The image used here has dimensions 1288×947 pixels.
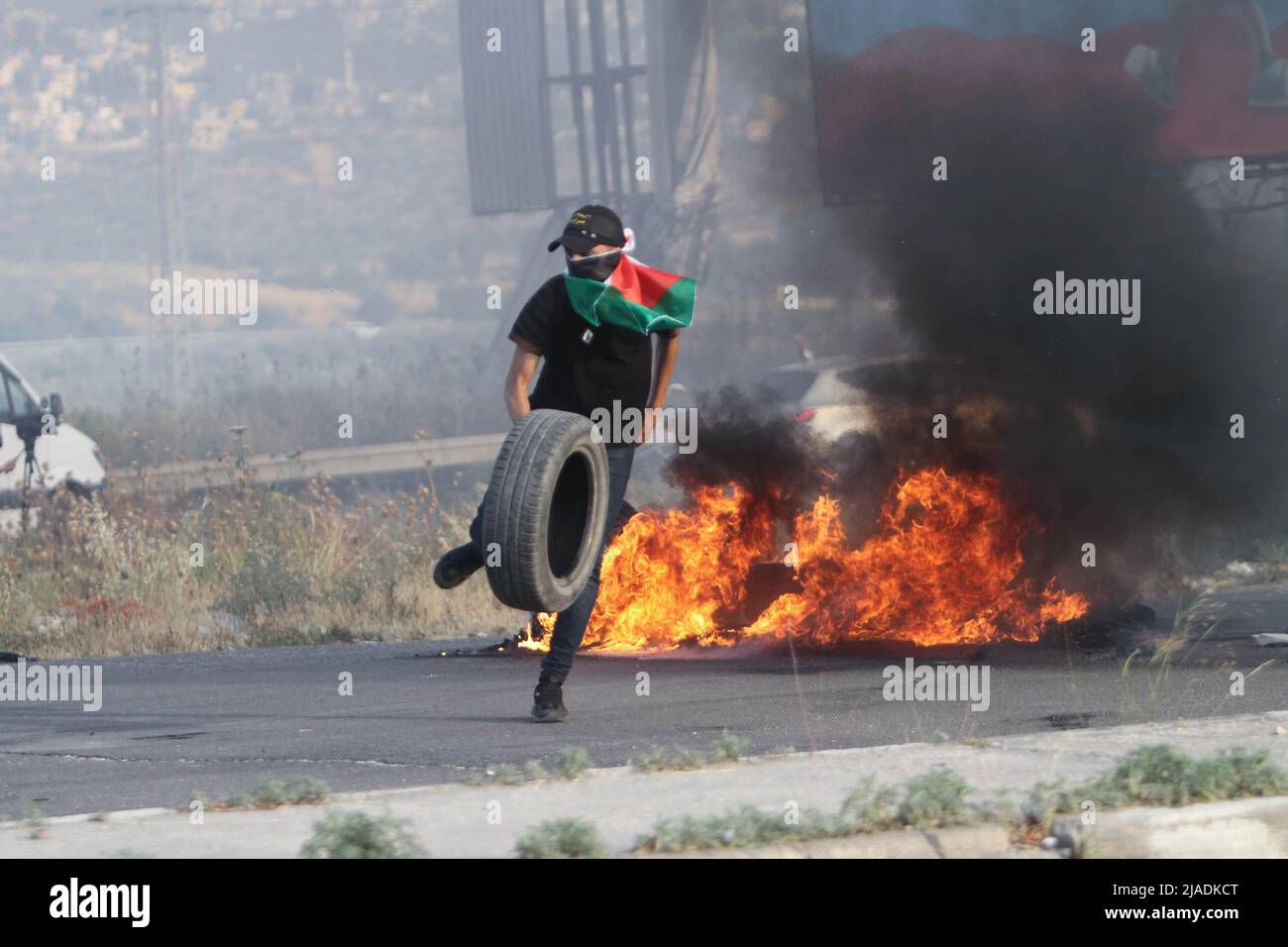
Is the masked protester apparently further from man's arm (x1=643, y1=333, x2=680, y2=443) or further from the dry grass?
the dry grass

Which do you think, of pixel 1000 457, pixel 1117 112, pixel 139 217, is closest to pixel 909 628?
pixel 1000 457

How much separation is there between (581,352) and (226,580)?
6478mm

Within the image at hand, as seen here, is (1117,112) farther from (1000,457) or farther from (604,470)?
(604,470)

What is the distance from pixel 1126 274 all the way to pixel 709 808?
297 inches

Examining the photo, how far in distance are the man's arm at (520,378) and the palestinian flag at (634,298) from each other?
0.90 ft

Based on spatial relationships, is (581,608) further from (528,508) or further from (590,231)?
(590,231)

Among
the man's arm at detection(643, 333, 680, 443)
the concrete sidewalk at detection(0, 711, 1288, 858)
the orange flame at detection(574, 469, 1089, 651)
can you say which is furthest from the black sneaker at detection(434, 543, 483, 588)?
the orange flame at detection(574, 469, 1089, 651)

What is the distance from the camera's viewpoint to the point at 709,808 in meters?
6.10

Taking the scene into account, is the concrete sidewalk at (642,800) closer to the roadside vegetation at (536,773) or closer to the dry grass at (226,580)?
the roadside vegetation at (536,773)

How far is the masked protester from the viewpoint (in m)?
8.30

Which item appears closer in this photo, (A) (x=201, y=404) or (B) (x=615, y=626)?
(B) (x=615, y=626)

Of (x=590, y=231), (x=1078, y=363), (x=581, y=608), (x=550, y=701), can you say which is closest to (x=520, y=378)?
(x=590, y=231)

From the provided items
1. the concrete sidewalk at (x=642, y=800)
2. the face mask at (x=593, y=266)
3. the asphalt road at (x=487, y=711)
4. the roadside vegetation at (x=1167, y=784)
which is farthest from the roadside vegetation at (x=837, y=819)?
the face mask at (x=593, y=266)

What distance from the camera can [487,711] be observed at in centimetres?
897
